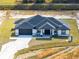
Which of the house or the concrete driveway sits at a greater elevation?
the house

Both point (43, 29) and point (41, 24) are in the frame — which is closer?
point (43, 29)

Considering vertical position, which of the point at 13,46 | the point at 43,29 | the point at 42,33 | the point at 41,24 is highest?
the point at 41,24

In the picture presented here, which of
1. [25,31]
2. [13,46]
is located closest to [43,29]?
[25,31]

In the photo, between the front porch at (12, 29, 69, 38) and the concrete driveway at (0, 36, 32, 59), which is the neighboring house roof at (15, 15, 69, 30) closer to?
the front porch at (12, 29, 69, 38)

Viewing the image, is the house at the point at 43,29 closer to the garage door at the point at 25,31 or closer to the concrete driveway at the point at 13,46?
the garage door at the point at 25,31

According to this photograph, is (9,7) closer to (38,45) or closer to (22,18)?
(22,18)

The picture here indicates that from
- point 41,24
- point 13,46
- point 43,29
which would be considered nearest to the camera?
point 13,46

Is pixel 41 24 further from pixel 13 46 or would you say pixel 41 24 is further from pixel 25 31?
pixel 13 46

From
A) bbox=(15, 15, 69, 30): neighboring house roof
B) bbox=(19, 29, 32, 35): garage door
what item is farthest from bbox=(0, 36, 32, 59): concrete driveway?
bbox=(15, 15, 69, 30): neighboring house roof

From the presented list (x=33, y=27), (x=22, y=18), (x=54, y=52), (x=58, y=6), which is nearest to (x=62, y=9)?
(x=58, y=6)

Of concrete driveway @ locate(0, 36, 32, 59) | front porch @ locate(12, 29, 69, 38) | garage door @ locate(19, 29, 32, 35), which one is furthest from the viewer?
garage door @ locate(19, 29, 32, 35)
